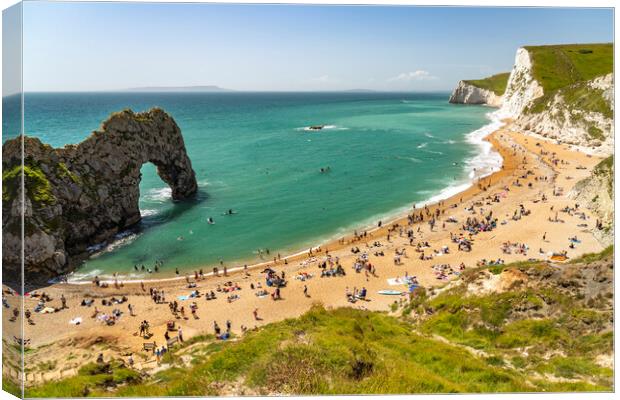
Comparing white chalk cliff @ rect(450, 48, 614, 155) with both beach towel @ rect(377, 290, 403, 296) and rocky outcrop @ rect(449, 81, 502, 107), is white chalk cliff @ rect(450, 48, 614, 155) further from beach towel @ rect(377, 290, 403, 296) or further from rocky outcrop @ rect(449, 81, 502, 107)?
rocky outcrop @ rect(449, 81, 502, 107)

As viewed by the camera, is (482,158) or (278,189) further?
(482,158)

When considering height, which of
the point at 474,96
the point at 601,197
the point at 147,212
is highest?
the point at 474,96

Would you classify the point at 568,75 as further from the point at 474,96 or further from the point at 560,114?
the point at 474,96

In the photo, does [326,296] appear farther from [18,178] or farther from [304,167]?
[304,167]

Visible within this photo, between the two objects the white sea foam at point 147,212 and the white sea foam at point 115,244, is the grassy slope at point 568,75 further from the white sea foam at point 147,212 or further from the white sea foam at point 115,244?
the white sea foam at point 115,244

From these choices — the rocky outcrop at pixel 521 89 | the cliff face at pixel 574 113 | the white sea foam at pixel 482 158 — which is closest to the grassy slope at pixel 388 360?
the cliff face at pixel 574 113

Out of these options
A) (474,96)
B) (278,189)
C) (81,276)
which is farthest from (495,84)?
(81,276)

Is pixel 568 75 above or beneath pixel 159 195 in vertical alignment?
above

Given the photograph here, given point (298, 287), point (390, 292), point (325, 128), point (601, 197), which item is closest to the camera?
point (390, 292)
